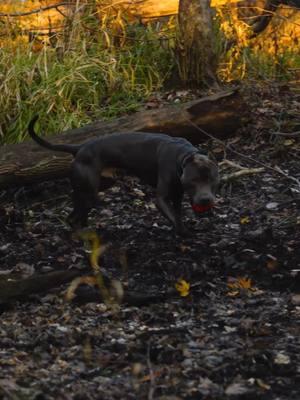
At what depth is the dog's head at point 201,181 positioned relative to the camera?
4.94 metres

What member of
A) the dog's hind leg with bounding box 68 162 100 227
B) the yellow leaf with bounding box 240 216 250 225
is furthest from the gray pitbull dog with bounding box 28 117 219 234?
the yellow leaf with bounding box 240 216 250 225

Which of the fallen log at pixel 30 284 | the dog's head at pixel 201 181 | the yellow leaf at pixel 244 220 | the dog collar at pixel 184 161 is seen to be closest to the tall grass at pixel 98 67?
the yellow leaf at pixel 244 220

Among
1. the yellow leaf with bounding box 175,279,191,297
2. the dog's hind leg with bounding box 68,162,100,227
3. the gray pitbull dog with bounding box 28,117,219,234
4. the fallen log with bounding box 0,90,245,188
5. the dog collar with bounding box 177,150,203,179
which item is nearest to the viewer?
the yellow leaf with bounding box 175,279,191,297

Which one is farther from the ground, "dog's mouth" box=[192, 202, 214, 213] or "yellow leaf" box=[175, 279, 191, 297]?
"dog's mouth" box=[192, 202, 214, 213]

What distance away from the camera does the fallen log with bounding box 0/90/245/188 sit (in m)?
6.52

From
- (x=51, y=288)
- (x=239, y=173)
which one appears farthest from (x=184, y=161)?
(x=239, y=173)

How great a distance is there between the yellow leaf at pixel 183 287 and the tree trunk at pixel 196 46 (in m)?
4.00

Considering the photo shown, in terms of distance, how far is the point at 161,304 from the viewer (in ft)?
14.5

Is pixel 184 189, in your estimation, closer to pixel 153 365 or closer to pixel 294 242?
pixel 294 242

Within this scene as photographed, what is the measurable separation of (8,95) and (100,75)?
1084 millimetres

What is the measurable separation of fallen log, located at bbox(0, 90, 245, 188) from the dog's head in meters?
1.51

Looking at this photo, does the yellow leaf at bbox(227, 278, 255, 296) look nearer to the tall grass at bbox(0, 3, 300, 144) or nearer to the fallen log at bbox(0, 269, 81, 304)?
the fallen log at bbox(0, 269, 81, 304)

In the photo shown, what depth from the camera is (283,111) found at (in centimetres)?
753

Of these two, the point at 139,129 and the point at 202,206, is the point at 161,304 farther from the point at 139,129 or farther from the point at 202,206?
the point at 139,129
